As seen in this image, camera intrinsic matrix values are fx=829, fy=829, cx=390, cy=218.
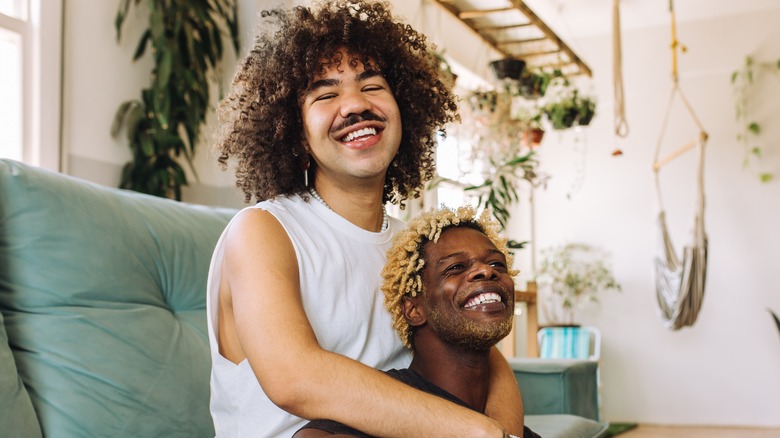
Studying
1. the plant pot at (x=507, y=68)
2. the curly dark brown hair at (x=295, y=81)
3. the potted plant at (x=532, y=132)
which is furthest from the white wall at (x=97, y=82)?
the potted plant at (x=532, y=132)

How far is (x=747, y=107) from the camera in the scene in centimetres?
621

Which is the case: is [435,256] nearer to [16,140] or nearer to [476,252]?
[476,252]

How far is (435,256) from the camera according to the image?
1.31 meters

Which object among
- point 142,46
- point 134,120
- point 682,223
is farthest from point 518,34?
point 134,120

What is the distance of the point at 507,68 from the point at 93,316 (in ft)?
12.1

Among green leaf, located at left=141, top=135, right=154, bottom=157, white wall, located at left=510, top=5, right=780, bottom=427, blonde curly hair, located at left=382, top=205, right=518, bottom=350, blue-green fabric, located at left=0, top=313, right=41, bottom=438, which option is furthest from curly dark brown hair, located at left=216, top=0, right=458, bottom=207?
white wall, located at left=510, top=5, right=780, bottom=427

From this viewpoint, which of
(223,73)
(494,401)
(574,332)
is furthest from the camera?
(574,332)

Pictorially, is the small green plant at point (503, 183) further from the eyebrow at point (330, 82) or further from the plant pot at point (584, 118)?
the plant pot at point (584, 118)

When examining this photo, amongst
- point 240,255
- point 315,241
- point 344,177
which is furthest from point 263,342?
point 344,177

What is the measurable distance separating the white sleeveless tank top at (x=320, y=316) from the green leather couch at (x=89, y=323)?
277 mm

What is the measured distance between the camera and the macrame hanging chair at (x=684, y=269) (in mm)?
5211

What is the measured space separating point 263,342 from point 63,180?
2.33 feet

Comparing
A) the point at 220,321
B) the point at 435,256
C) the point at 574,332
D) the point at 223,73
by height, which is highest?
the point at 223,73

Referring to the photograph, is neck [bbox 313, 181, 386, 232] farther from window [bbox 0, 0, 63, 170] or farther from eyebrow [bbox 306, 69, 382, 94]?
window [bbox 0, 0, 63, 170]
